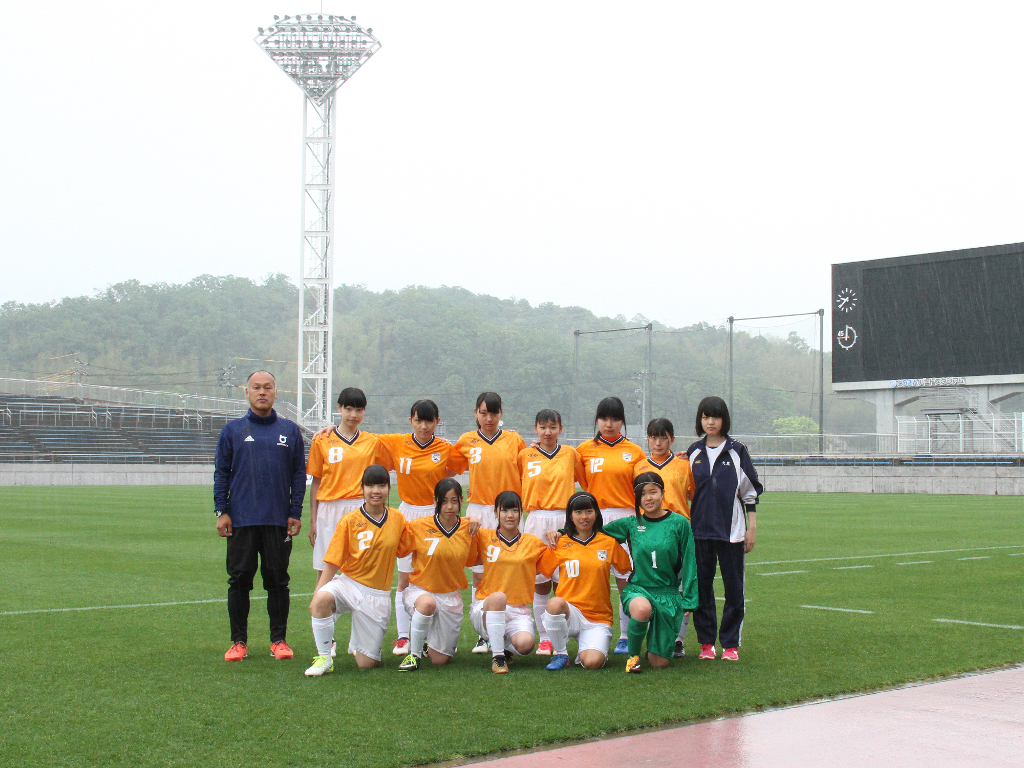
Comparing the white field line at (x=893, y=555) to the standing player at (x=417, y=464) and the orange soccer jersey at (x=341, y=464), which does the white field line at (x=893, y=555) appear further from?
the orange soccer jersey at (x=341, y=464)

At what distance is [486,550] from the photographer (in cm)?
659

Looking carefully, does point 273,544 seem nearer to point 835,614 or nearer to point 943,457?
point 835,614

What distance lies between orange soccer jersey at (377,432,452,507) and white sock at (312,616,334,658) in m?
1.32

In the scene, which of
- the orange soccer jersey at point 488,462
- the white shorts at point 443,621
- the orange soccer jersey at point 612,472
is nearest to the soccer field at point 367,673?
the white shorts at point 443,621

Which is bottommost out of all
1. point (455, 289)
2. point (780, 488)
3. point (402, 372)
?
point (780, 488)

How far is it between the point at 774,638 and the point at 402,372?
94.2 m

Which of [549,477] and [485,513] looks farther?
[485,513]

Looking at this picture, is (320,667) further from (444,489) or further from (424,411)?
(424,411)

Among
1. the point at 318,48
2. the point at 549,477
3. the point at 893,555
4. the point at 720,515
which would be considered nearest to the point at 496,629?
the point at 549,477

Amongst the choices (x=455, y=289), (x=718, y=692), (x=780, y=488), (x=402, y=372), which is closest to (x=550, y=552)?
(x=718, y=692)

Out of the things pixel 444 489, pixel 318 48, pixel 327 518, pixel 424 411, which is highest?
pixel 318 48

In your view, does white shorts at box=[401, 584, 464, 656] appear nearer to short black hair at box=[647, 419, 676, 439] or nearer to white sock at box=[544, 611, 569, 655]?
white sock at box=[544, 611, 569, 655]

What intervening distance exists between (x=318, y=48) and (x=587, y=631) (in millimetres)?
46479

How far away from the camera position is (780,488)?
36.4 metres
